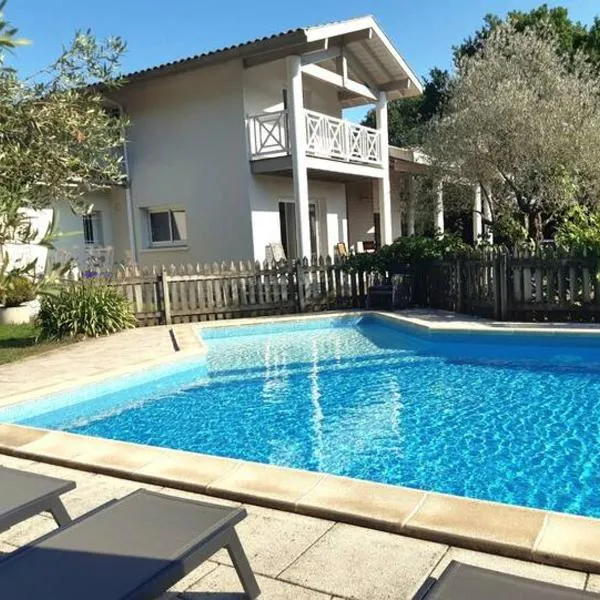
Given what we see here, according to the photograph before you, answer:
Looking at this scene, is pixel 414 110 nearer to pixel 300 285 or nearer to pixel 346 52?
pixel 346 52

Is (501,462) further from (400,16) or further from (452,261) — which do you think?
(400,16)

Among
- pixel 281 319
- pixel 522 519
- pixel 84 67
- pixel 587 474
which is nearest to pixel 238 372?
pixel 281 319

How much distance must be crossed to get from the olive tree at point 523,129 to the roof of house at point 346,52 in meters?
2.69

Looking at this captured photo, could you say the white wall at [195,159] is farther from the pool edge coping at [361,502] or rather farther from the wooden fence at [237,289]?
the pool edge coping at [361,502]

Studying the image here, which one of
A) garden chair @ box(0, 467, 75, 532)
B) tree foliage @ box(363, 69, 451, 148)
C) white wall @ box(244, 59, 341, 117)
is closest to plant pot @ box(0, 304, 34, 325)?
white wall @ box(244, 59, 341, 117)

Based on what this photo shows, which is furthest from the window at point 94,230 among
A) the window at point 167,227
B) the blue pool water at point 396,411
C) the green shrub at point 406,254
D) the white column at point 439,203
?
the white column at point 439,203

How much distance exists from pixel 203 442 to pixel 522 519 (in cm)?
365

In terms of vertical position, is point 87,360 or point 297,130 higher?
point 297,130

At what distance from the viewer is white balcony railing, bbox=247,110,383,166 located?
14.8 m

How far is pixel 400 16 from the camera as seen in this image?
60.2 ft

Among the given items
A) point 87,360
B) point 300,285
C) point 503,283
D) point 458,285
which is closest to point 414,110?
point 300,285

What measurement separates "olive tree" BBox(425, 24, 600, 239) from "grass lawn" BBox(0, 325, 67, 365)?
33.2 feet

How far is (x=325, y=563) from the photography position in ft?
9.82

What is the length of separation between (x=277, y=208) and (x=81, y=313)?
665 centimetres
